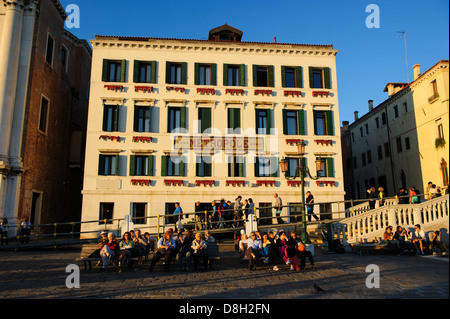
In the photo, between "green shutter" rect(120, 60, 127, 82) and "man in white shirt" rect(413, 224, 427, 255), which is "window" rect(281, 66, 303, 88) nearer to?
"green shutter" rect(120, 60, 127, 82)

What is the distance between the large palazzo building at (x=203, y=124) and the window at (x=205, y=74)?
0.25ft

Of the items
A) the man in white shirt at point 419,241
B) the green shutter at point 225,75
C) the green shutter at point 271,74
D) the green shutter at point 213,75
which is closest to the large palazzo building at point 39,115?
the green shutter at point 213,75

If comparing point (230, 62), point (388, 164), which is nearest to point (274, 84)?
point (230, 62)

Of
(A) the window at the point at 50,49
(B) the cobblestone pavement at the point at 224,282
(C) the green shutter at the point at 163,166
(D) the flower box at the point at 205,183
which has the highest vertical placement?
(A) the window at the point at 50,49

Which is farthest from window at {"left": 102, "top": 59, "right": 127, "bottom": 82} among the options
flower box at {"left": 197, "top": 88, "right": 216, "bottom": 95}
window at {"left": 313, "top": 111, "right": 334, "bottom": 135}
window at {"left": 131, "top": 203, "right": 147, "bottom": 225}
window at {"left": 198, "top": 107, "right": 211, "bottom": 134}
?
window at {"left": 313, "top": 111, "right": 334, "bottom": 135}

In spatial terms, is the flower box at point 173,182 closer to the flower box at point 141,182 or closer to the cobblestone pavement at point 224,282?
the flower box at point 141,182

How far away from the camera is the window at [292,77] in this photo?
86.7 ft

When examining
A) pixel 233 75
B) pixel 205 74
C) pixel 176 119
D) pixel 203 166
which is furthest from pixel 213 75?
pixel 203 166

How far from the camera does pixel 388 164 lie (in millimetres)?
34625

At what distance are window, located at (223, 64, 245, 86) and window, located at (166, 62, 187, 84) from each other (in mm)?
2899

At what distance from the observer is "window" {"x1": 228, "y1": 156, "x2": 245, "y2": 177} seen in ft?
80.7

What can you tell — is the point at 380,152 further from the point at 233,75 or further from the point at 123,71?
the point at 123,71

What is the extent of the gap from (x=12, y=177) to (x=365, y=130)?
111 ft
